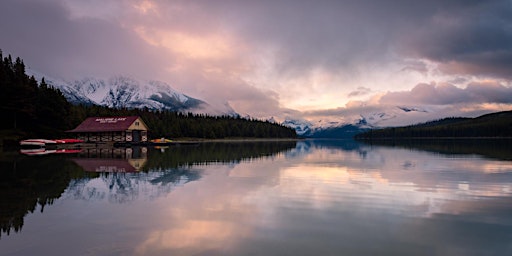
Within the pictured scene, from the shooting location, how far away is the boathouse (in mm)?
84875

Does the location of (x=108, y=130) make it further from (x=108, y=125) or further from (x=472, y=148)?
(x=472, y=148)

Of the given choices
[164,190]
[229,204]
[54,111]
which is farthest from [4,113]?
[229,204]

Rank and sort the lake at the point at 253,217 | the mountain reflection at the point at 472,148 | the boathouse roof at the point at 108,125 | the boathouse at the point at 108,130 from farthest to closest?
the boathouse at the point at 108,130
the boathouse roof at the point at 108,125
the mountain reflection at the point at 472,148
the lake at the point at 253,217

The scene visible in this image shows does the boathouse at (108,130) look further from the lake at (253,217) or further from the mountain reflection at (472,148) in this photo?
the lake at (253,217)

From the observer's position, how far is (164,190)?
59.3ft

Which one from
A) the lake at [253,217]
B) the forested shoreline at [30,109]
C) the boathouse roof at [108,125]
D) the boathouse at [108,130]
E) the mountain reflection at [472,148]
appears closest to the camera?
the lake at [253,217]

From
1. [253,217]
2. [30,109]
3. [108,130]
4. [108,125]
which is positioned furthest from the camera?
[108,125]

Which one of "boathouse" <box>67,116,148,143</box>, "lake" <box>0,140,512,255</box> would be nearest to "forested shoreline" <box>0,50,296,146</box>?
"boathouse" <box>67,116,148,143</box>

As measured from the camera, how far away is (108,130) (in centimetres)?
8450

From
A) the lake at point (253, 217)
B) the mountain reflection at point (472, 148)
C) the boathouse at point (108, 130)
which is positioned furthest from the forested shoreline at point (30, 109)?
the mountain reflection at point (472, 148)

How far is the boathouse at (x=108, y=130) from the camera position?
84875 millimetres

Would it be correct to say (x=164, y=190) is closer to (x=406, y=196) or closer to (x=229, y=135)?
(x=406, y=196)

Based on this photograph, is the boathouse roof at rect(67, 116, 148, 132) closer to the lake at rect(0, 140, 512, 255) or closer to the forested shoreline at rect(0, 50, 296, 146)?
the forested shoreline at rect(0, 50, 296, 146)

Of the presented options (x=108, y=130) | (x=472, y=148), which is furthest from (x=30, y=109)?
(x=472, y=148)
